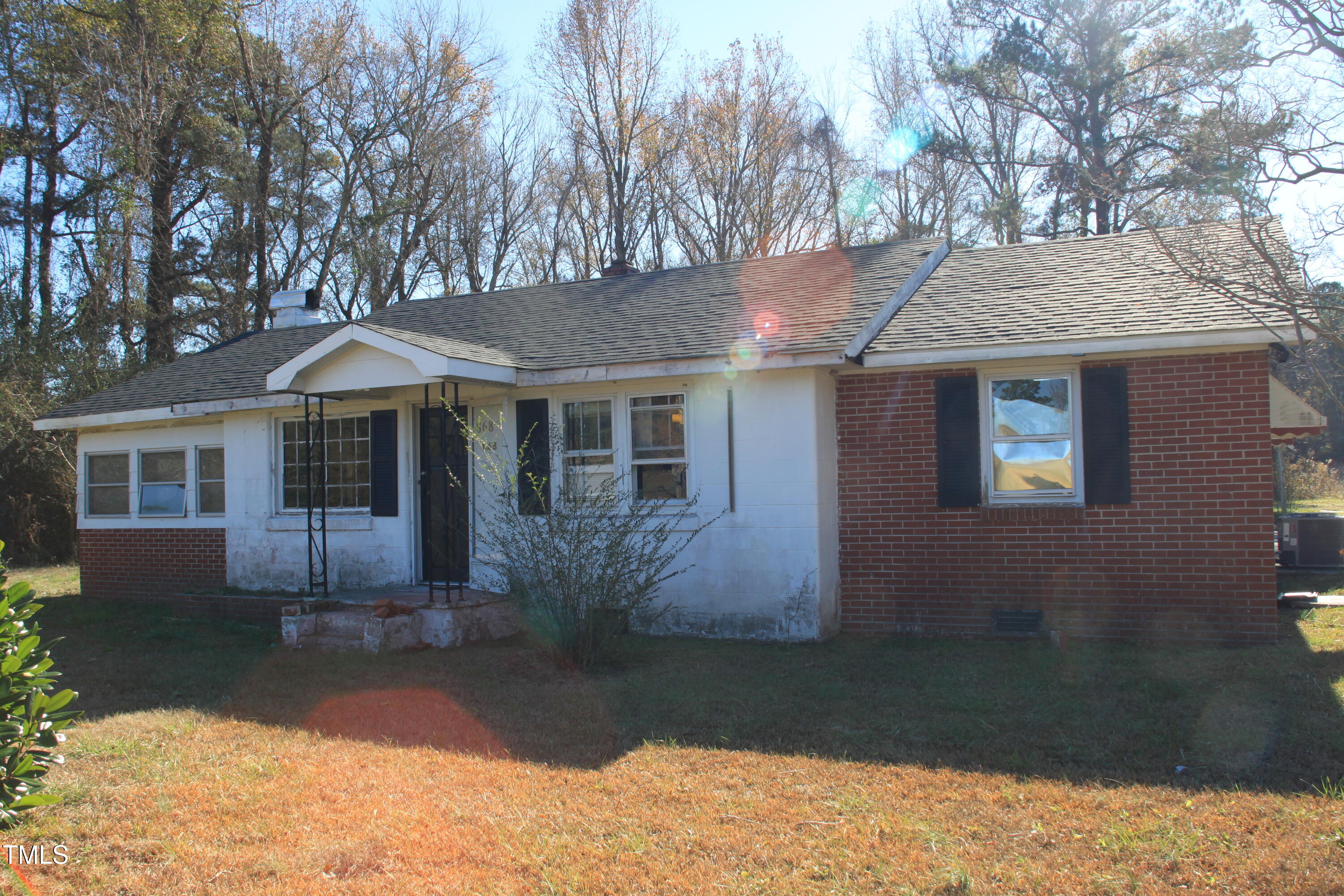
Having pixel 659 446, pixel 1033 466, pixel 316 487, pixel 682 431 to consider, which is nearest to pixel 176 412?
pixel 316 487

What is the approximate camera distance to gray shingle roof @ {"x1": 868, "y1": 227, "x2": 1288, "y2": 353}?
27.5 feet

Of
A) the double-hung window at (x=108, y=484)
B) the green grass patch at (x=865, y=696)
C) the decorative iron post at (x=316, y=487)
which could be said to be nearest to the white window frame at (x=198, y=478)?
the double-hung window at (x=108, y=484)

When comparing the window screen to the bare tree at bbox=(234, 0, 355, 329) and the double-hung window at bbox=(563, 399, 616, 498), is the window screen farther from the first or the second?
the bare tree at bbox=(234, 0, 355, 329)

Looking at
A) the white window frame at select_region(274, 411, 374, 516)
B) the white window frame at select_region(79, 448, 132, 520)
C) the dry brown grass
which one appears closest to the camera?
the dry brown grass

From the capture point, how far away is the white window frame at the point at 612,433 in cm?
991

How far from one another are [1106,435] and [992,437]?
101 cm

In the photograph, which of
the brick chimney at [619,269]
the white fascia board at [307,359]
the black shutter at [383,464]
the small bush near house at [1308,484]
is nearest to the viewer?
the white fascia board at [307,359]

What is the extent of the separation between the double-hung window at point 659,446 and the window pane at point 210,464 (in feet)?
22.3

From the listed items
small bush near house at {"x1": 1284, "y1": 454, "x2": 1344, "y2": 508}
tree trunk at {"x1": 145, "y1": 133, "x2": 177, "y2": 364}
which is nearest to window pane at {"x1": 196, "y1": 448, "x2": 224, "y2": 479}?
tree trunk at {"x1": 145, "y1": 133, "x2": 177, "y2": 364}

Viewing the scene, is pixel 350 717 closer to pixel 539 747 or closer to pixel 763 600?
pixel 539 747

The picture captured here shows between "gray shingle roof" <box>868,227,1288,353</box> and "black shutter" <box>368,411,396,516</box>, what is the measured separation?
6109 millimetres

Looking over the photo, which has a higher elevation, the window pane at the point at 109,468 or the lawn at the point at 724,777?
the window pane at the point at 109,468

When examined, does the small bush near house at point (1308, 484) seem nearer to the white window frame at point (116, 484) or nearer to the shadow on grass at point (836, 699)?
the shadow on grass at point (836, 699)

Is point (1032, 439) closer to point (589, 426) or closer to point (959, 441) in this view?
point (959, 441)
